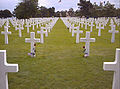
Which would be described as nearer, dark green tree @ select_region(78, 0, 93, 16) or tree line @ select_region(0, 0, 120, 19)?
tree line @ select_region(0, 0, 120, 19)

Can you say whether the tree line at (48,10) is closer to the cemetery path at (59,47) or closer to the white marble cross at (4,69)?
the cemetery path at (59,47)

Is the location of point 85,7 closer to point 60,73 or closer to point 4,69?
point 60,73

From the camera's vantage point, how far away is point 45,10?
84062 mm

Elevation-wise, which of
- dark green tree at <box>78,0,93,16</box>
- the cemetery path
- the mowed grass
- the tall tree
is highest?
dark green tree at <box>78,0,93,16</box>

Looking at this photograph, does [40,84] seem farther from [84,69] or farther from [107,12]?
[107,12]

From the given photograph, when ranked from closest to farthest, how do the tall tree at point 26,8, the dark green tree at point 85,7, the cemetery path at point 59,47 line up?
the cemetery path at point 59,47 → the tall tree at point 26,8 → the dark green tree at point 85,7

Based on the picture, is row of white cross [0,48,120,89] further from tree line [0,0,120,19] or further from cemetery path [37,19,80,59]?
tree line [0,0,120,19]

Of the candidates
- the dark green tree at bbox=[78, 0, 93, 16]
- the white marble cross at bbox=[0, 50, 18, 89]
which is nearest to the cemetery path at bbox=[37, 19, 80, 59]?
the white marble cross at bbox=[0, 50, 18, 89]

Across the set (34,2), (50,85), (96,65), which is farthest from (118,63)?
(34,2)

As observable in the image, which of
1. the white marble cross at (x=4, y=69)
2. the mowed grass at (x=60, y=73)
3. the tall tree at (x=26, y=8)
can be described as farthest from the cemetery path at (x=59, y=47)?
the tall tree at (x=26, y=8)

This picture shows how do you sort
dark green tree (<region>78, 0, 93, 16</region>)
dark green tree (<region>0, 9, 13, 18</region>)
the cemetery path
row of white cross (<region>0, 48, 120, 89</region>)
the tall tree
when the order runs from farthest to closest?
dark green tree (<region>78, 0, 93, 16</region>), dark green tree (<region>0, 9, 13, 18</region>), the tall tree, the cemetery path, row of white cross (<region>0, 48, 120, 89</region>)

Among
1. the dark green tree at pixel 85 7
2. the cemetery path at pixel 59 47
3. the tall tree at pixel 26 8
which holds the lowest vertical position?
the cemetery path at pixel 59 47

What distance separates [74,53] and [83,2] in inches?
2407

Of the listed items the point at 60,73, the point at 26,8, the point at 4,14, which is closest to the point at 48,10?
the point at 4,14
